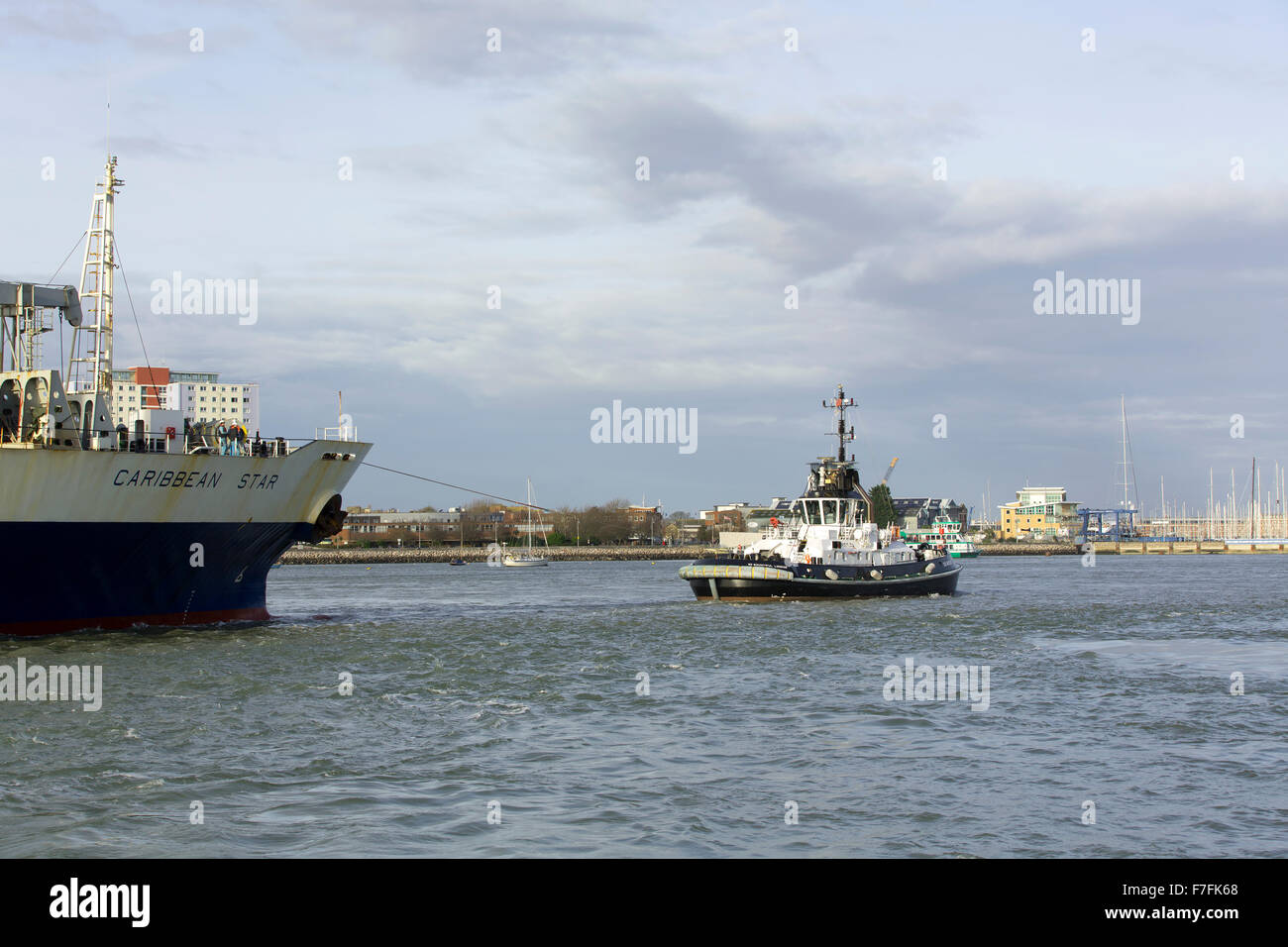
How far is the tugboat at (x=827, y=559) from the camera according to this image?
147 ft

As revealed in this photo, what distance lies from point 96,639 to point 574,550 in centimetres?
13807

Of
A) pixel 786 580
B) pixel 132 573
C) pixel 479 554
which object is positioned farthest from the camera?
pixel 479 554

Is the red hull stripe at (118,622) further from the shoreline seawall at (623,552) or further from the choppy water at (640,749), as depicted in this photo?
the shoreline seawall at (623,552)

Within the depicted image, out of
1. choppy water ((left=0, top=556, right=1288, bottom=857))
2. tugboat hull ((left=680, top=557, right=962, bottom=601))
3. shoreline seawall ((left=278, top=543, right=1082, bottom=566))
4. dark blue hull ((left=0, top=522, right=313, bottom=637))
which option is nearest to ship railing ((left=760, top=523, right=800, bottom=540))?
tugboat hull ((left=680, top=557, right=962, bottom=601))

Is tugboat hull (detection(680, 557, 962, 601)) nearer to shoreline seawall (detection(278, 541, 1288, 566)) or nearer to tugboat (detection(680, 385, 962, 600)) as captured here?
tugboat (detection(680, 385, 962, 600))
